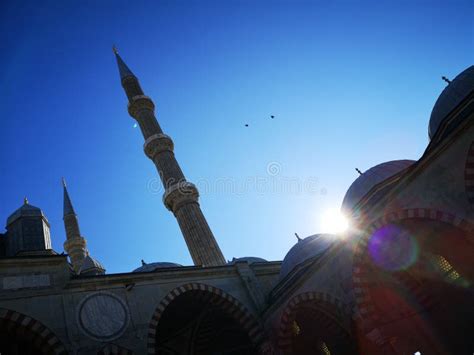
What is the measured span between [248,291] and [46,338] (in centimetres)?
538

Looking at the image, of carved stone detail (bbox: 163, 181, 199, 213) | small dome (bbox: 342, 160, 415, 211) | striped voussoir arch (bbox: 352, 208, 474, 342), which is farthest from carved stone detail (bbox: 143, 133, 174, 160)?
striped voussoir arch (bbox: 352, 208, 474, 342)

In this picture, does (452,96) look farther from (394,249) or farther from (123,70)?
(123,70)

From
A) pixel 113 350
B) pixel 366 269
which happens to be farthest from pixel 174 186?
pixel 366 269

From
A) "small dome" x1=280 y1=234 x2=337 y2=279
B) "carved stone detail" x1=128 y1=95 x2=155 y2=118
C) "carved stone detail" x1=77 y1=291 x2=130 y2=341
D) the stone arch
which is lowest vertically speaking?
the stone arch

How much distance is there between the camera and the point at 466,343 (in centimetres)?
935

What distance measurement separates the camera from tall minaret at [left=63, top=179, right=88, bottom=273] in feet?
73.0

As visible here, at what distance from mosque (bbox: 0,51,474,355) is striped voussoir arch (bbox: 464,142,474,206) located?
0.02 m

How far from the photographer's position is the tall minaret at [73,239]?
2227cm

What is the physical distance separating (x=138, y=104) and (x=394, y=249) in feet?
53.9

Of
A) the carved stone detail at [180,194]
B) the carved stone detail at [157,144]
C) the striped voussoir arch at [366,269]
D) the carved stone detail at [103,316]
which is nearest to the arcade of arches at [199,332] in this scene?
the carved stone detail at [103,316]

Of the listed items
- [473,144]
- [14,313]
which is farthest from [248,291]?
[473,144]

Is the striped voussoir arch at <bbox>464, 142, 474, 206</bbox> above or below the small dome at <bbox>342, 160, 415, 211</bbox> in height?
below

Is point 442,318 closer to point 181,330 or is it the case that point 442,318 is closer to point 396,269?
point 396,269

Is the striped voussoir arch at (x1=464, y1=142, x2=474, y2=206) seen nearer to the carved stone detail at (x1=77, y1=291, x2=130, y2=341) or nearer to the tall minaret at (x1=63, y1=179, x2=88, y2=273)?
the carved stone detail at (x1=77, y1=291, x2=130, y2=341)
